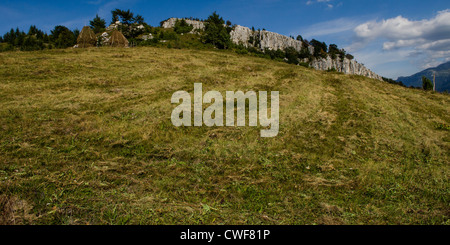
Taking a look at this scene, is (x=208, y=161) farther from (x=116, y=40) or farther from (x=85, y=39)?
(x=85, y=39)

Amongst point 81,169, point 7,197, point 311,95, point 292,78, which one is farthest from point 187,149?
point 292,78

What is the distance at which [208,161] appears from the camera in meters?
9.05

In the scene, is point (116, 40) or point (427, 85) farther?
point (116, 40)

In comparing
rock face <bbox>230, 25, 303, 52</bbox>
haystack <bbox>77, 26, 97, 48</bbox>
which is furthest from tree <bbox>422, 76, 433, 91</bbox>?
rock face <bbox>230, 25, 303, 52</bbox>

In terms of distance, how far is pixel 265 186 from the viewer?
24.2 ft

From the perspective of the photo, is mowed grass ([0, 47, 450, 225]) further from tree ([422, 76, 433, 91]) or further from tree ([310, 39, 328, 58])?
tree ([310, 39, 328, 58])

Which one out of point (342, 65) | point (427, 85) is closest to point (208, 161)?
point (427, 85)

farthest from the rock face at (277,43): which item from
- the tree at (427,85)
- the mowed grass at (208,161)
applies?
the mowed grass at (208,161)

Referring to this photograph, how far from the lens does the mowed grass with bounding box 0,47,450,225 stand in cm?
591

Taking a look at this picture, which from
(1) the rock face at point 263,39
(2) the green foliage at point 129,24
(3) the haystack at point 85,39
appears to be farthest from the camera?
(1) the rock face at point 263,39

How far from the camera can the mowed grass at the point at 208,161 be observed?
19.4 feet

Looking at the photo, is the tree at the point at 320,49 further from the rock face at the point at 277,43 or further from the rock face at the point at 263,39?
the rock face at the point at 263,39
